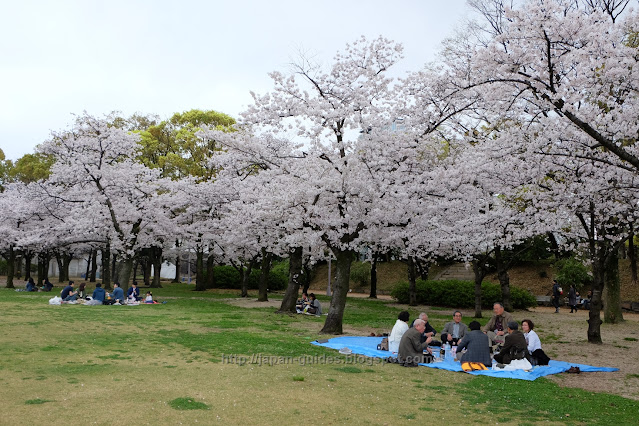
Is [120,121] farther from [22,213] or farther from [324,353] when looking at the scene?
[324,353]

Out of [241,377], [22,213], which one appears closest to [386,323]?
[241,377]

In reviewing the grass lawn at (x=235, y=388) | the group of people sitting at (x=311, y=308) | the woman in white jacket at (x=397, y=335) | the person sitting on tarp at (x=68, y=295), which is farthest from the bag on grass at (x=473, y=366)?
the person sitting on tarp at (x=68, y=295)

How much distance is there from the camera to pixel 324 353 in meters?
11.4

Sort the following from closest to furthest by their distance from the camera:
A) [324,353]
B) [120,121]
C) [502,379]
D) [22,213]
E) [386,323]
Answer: [502,379] → [324,353] → [386,323] → [22,213] → [120,121]

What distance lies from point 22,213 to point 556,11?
30.2m

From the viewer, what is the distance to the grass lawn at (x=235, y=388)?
6.51 meters

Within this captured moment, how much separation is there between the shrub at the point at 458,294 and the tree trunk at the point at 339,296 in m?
13.7

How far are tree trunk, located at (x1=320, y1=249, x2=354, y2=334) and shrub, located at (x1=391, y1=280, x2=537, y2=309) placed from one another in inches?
540

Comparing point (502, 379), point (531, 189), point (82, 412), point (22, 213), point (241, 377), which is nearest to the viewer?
point (82, 412)

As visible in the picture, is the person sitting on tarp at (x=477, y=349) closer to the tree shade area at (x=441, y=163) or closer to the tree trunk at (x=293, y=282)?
the tree shade area at (x=441, y=163)

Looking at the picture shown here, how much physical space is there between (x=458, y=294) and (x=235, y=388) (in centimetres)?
2164

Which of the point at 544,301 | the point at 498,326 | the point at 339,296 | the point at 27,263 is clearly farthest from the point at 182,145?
the point at 498,326

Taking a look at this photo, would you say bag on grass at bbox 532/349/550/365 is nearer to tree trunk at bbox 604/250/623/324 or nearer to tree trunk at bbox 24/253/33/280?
tree trunk at bbox 604/250/623/324

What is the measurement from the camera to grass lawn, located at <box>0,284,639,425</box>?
21.4ft
